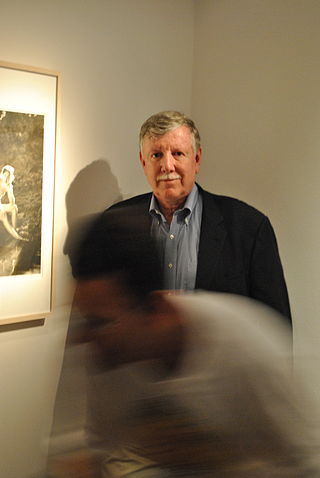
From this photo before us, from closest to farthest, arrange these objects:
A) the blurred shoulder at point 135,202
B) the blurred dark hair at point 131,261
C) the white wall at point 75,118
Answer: the blurred dark hair at point 131,261 < the white wall at point 75,118 < the blurred shoulder at point 135,202

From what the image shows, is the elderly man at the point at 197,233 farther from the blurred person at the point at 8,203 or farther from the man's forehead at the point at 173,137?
the blurred person at the point at 8,203

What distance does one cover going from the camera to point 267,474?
0.76 meters

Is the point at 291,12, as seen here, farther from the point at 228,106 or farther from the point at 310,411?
the point at 310,411

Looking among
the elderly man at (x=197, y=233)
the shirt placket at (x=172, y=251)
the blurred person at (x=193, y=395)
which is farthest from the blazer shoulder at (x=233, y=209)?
the blurred person at (x=193, y=395)

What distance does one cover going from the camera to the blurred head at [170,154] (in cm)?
204

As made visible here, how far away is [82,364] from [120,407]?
4.5 inches

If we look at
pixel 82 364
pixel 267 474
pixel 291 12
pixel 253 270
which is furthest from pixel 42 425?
pixel 291 12

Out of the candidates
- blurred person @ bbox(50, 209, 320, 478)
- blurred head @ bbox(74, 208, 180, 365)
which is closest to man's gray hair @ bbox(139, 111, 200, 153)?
blurred head @ bbox(74, 208, 180, 365)


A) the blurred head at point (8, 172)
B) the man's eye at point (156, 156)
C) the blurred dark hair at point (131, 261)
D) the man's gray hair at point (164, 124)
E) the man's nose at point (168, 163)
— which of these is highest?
the man's gray hair at point (164, 124)

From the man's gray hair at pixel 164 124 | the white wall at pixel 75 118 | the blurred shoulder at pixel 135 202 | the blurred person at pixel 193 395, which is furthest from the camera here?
the blurred shoulder at pixel 135 202

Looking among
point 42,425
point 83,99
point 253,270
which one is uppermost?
point 83,99

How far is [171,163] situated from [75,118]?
1.68 feet

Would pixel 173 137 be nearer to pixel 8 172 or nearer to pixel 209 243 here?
pixel 209 243

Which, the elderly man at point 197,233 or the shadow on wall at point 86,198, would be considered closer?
the elderly man at point 197,233
